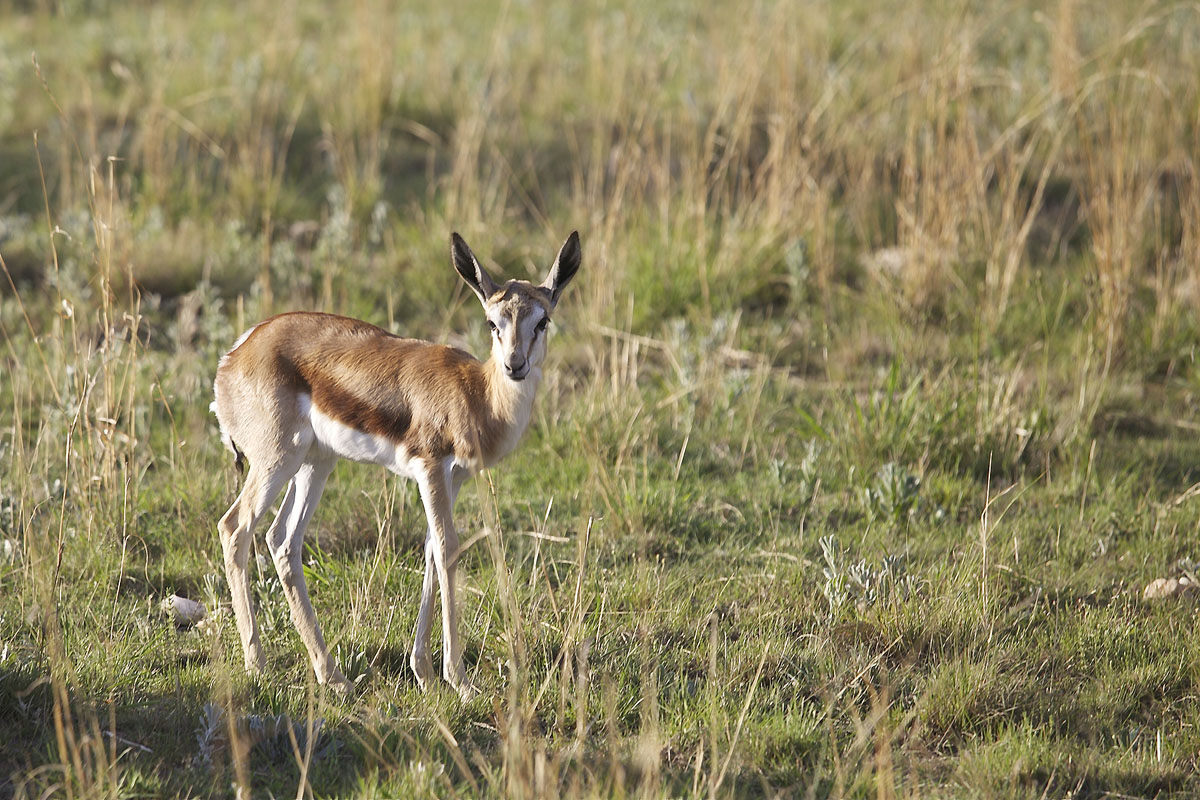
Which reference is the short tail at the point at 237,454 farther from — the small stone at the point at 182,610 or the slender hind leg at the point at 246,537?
the small stone at the point at 182,610

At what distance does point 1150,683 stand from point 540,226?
17.3 ft

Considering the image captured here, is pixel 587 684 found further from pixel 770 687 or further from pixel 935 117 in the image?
pixel 935 117

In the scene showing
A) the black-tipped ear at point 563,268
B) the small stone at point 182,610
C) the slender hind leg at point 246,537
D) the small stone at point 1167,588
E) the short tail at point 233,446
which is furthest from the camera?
the small stone at point 1167,588

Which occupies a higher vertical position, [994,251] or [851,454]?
[994,251]

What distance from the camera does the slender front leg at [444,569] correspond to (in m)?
4.19

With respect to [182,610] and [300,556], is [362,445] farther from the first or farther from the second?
[182,610]

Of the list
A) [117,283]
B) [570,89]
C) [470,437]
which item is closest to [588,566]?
[470,437]

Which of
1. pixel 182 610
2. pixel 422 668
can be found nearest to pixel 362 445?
pixel 422 668

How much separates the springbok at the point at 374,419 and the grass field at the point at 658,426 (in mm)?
165

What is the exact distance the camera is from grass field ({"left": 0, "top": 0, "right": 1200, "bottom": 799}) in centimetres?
407

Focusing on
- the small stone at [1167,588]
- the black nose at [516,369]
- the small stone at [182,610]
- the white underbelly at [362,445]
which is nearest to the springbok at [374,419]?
the white underbelly at [362,445]

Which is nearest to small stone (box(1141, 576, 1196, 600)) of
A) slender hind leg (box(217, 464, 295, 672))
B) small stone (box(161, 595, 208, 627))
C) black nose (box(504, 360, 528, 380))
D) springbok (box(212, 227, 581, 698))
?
springbok (box(212, 227, 581, 698))

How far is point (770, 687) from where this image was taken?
445 centimetres

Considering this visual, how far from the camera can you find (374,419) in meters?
4.25
